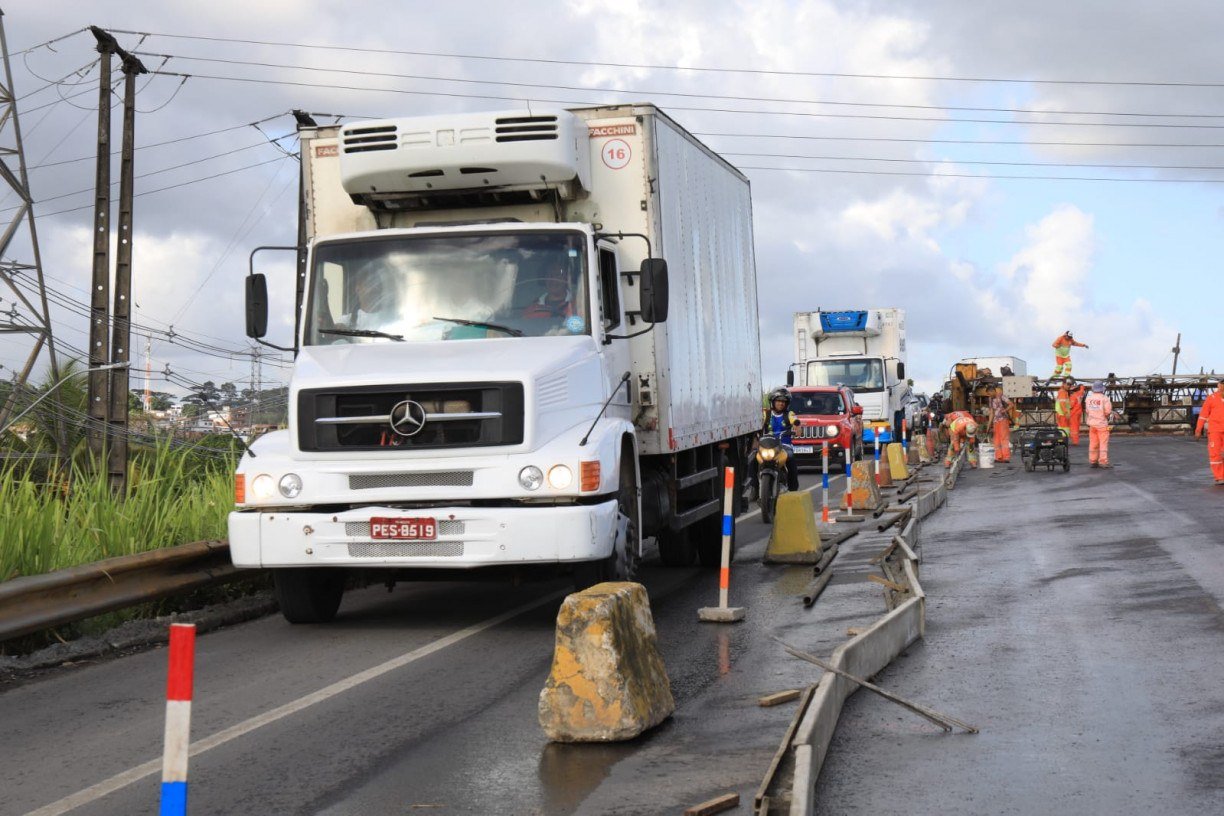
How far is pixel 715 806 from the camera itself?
5.62 m

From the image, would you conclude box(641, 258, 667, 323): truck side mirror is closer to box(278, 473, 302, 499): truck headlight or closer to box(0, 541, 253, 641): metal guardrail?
box(278, 473, 302, 499): truck headlight

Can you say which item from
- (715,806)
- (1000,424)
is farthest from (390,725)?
(1000,424)

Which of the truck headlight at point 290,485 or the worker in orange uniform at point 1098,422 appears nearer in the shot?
the truck headlight at point 290,485

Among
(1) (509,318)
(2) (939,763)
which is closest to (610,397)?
(1) (509,318)

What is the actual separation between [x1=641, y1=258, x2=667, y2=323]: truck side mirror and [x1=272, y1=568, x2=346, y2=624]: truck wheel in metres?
2.89

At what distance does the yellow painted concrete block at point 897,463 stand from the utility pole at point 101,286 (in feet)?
49.2

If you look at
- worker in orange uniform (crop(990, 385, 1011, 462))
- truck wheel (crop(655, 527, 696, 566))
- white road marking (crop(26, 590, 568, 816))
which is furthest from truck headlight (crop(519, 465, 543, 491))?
worker in orange uniform (crop(990, 385, 1011, 462))

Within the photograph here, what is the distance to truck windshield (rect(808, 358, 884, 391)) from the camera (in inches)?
1674

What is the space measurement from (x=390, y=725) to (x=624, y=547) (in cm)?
342

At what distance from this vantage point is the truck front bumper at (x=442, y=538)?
32.2ft

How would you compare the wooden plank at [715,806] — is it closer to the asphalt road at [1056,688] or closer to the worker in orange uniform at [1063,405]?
the asphalt road at [1056,688]

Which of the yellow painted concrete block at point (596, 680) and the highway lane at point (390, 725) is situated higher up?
the yellow painted concrete block at point (596, 680)

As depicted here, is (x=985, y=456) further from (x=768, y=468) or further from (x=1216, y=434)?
(x=768, y=468)

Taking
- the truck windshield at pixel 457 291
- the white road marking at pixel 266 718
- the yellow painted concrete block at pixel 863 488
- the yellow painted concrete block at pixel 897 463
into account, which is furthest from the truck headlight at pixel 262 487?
the yellow painted concrete block at pixel 897 463
